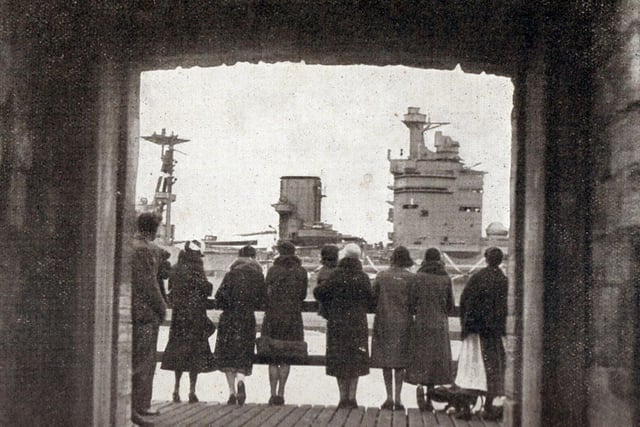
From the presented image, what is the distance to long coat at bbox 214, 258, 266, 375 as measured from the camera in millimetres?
7539

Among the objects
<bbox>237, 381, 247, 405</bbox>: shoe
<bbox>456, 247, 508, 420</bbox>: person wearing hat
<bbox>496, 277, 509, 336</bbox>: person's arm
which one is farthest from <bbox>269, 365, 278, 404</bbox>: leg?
<bbox>496, 277, 509, 336</bbox>: person's arm

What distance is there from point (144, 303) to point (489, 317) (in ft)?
9.38

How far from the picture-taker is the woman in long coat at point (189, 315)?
747 centimetres

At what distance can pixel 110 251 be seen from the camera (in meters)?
5.05

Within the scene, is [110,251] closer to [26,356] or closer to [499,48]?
[26,356]

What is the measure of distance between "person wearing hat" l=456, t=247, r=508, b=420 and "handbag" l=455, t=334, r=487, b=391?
0.03 metres

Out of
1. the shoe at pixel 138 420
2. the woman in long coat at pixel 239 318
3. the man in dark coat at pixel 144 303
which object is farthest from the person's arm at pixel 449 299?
the shoe at pixel 138 420

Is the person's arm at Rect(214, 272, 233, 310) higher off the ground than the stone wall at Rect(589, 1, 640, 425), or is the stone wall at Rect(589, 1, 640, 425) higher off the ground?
the stone wall at Rect(589, 1, 640, 425)

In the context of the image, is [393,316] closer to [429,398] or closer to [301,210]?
[429,398]

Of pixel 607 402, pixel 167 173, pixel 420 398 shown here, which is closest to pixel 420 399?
pixel 420 398

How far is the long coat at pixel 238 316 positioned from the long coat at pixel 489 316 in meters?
1.84

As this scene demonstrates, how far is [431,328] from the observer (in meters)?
7.42

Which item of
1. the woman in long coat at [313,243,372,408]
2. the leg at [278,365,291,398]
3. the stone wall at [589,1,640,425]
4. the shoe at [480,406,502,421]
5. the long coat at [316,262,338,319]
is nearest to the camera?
the stone wall at [589,1,640,425]

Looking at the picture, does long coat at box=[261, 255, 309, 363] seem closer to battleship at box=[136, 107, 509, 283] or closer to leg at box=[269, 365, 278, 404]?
leg at box=[269, 365, 278, 404]
